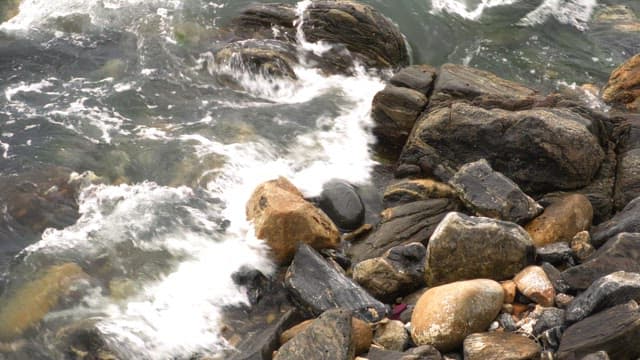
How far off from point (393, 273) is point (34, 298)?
4.79m

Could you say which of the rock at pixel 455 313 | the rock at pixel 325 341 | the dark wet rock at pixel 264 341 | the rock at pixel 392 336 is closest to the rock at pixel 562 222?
the rock at pixel 455 313

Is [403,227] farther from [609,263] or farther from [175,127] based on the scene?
[175,127]

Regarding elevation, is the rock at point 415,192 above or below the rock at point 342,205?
above

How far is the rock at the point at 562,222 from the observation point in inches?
342

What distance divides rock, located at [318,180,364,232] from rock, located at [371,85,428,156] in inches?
76.4

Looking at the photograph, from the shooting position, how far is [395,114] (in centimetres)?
1202

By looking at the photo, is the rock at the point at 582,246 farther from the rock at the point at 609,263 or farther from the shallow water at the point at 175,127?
the shallow water at the point at 175,127

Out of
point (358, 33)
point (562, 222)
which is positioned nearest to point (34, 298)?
point (562, 222)

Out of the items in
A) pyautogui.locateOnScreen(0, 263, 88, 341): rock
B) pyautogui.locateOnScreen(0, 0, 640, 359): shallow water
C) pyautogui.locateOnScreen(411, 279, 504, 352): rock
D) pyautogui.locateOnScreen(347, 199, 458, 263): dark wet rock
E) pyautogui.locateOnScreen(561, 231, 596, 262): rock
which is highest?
pyautogui.locateOnScreen(561, 231, 596, 262): rock

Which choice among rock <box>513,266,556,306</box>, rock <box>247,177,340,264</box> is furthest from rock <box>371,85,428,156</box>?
rock <box>513,266,556,306</box>

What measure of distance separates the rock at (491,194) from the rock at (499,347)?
104 inches

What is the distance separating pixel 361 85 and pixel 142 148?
5059 mm

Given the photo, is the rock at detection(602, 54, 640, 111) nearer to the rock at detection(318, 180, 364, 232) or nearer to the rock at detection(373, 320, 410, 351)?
the rock at detection(318, 180, 364, 232)

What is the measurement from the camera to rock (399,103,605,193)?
965 centimetres
